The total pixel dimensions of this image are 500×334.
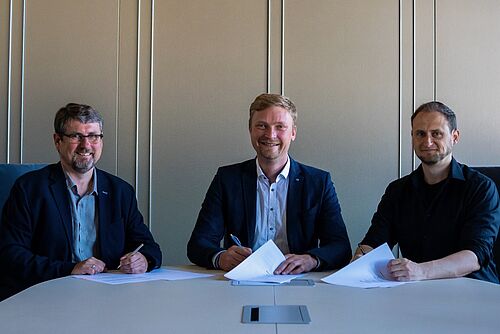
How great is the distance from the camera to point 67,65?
3.49 meters

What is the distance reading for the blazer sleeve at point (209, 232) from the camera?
2354 millimetres

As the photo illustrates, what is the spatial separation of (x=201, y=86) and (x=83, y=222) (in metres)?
1.29

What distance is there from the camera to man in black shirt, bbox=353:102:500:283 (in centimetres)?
232

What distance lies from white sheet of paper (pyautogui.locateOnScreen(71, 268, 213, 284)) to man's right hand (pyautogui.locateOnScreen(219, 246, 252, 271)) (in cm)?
13

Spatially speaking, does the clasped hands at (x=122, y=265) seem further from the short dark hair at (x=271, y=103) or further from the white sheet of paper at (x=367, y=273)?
the short dark hair at (x=271, y=103)

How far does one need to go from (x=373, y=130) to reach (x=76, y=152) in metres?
1.77

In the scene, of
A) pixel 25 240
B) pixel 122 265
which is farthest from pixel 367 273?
pixel 25 240

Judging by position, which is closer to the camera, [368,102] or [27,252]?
[27,252]

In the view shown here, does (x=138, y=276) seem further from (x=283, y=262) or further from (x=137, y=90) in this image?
(x=137, y=90)

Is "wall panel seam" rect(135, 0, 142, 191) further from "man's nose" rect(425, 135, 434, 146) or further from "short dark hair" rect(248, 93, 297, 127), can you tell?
"man's nose" rect(425, 135, 434, 146)

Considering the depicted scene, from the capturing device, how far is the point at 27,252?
7.52ft

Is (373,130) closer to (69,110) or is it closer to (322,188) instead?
(322,188)

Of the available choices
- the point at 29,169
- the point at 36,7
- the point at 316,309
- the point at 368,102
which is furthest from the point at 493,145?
the point at 36,7

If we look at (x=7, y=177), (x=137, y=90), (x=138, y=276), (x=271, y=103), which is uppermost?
(x=137, y=90)
